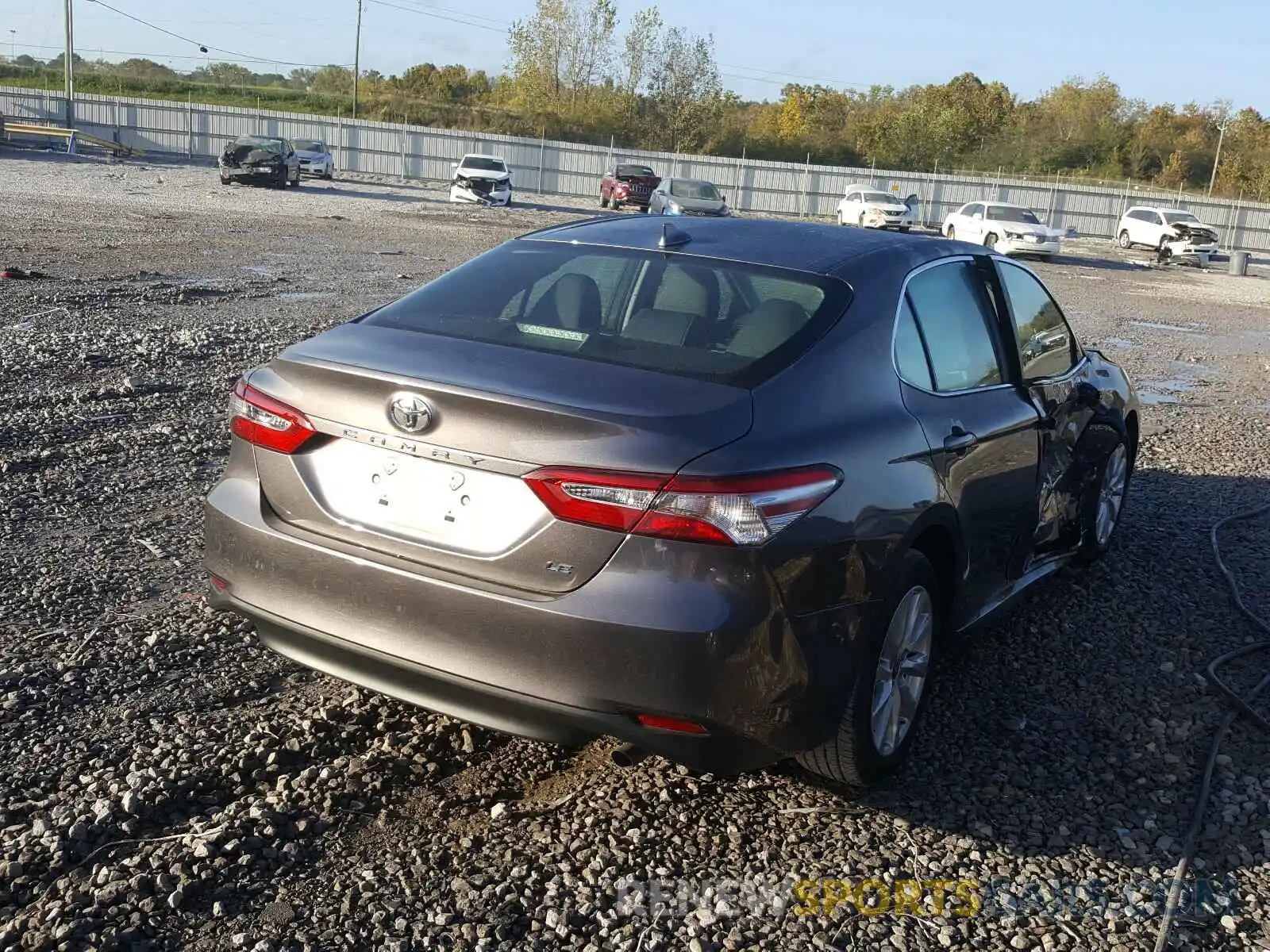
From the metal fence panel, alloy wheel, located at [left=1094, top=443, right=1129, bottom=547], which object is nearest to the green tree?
the metal fence panel

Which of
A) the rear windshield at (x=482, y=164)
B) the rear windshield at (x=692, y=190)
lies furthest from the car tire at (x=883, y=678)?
the rear windshield at (x=482, y=164)

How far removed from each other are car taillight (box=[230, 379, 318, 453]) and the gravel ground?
2.96 feet

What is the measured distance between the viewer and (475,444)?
2.99 meters

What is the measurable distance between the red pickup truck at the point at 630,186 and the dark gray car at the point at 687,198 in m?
4.56

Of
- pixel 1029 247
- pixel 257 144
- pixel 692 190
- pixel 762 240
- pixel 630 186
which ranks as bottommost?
pixel 1029 247

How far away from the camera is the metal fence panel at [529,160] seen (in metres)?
56.3

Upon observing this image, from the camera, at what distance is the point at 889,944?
2.94m

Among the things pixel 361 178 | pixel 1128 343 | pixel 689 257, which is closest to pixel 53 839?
pixel 689 257

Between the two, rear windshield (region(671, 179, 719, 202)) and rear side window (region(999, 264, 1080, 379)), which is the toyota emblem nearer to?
rear side window (region(999, 264, 1080, 379))

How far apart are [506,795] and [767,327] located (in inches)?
59.8

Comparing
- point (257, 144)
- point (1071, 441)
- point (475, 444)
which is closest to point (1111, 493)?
point (1071, 441)

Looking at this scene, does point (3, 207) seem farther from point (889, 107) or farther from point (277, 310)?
point (889, 107)

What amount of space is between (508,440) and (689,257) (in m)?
1.32

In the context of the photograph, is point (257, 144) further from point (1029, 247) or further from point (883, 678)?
point (883, 678)
